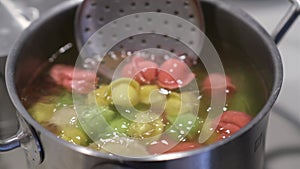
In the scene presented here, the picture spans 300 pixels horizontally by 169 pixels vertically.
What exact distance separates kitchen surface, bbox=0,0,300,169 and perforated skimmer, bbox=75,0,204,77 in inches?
5.7

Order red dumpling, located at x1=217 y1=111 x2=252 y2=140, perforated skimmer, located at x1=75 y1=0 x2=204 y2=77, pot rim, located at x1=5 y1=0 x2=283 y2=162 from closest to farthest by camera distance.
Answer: pot rim, located at x1=5 y1=0 x2=283 y2=162
red dumpling, located at x1=217 y1=111 x2=252 y2=140
perforated skimmer, located at x1=75 y1=0 x2=204 y2=77

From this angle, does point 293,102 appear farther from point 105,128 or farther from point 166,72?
point 105,128

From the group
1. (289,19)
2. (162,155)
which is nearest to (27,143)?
(162,155)

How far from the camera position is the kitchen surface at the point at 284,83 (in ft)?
2.81

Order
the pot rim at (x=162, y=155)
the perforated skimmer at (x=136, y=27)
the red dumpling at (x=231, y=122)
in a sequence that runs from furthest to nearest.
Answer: the perforated skimmer at (x=136, y=27) → the red dumpling at (x=231, y=122) → the pot rim at (x=162, y=155)

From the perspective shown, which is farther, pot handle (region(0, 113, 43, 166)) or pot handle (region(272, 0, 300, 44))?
pot handle (region(272, 0, 300, 44))

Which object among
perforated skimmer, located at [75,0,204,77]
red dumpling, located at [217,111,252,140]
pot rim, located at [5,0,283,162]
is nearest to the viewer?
pot rim, located at [5,0,283,162]

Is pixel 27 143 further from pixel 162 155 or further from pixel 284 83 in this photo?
pixel 284 83

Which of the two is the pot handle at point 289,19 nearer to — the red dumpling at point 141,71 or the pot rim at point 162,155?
the pot rim at point 162,155

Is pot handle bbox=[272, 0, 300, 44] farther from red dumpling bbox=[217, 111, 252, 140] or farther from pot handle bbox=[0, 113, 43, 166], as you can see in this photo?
pot handle bbox=[0, 113, 43, 166]

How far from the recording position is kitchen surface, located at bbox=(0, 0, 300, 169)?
86 centimetres

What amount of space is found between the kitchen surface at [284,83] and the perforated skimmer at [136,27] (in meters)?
0.15

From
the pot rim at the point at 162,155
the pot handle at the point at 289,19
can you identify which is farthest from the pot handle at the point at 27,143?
the pot handle at the point at 289,19

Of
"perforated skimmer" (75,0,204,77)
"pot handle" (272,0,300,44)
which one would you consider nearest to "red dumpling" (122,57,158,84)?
"perforated skimmer" (75,0,204,77)
